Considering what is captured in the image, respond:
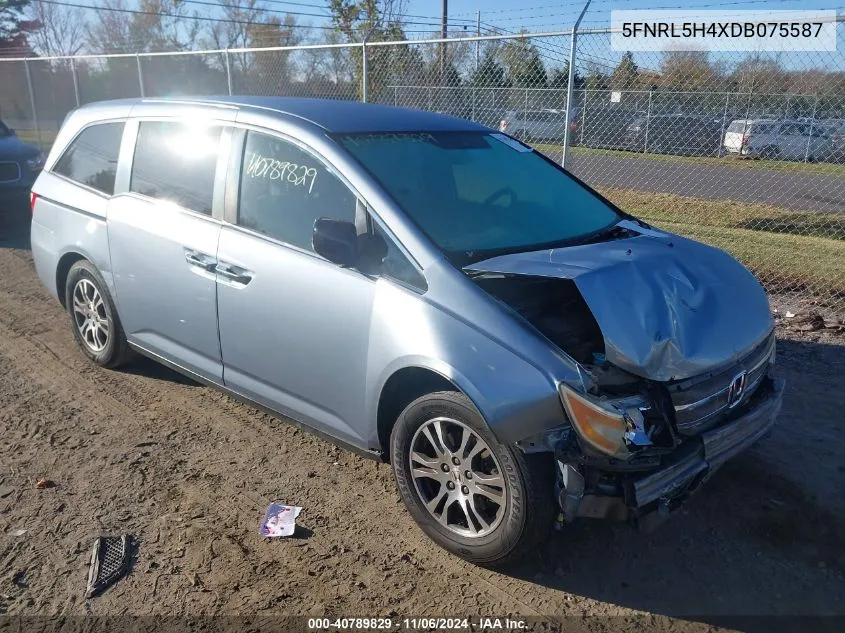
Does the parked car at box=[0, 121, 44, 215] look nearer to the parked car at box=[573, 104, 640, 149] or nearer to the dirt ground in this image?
the dirt ground

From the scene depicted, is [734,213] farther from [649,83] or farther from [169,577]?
[169,577]

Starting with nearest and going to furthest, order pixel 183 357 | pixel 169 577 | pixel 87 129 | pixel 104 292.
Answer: pixel 169 577, pixel 183 357, pixel 104 292, pixel 87 129

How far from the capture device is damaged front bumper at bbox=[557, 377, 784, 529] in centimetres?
273

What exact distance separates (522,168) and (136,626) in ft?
10.1

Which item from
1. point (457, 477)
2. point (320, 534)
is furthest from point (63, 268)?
point (457, 477)

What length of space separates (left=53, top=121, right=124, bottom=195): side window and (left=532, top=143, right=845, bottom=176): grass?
812 cm

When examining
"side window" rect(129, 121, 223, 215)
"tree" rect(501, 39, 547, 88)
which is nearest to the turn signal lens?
"side window" rect(129, 121, 223, 215)

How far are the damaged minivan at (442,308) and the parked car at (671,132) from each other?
8875 millimetres

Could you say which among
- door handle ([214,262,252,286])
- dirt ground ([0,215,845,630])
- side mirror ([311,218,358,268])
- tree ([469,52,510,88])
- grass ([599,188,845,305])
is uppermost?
tree ([469,52,510,88])

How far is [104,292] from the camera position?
4.77 m

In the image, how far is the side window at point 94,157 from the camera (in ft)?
15.8

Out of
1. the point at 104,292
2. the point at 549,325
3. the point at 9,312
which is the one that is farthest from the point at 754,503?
the point at 9,312

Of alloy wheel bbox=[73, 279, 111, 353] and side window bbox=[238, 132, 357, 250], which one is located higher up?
side window bbox=[238, 132, 357, 250]

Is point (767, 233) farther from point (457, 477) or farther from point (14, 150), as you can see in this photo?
point (14, 150)
